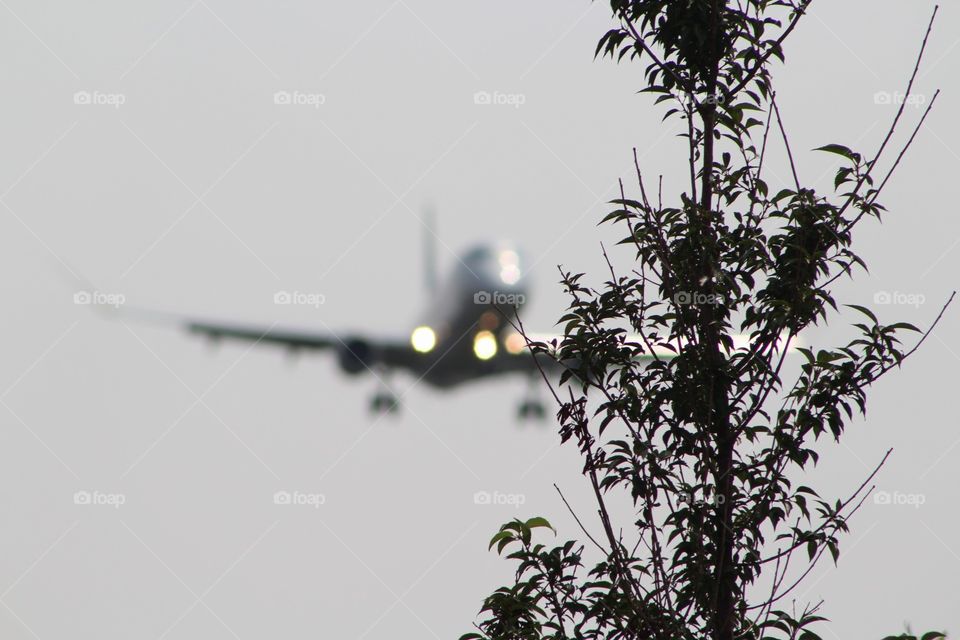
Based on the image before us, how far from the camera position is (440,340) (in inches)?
1047

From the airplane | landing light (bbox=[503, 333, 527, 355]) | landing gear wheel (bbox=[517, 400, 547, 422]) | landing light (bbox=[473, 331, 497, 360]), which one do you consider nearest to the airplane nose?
the airplane

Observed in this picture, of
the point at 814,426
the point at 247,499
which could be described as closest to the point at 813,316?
the point at 814,426

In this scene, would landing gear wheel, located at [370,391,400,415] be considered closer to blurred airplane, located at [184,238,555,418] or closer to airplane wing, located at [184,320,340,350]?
blurred airplane, located at [184,238,555,418]

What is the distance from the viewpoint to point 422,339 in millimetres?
25234

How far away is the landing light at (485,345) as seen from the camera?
81.2 feet

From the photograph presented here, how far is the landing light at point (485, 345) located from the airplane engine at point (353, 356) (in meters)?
2.98

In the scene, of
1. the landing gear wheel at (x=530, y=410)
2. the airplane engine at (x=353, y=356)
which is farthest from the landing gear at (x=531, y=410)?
the airplane engine at (x=353, y=356)

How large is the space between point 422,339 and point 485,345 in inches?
66.8

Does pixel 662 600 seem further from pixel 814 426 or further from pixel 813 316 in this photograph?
pixel 813 316

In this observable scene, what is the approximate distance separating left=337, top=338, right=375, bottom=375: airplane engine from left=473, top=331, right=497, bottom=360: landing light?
2981 millimetres

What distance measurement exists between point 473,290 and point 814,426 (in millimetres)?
22720

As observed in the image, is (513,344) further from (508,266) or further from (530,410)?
(530,410)

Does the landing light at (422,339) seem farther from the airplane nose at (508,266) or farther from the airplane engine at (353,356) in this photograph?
the airplane nose at (508,266)

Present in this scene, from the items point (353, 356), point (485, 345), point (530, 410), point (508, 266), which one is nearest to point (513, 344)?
point (485, 345)
